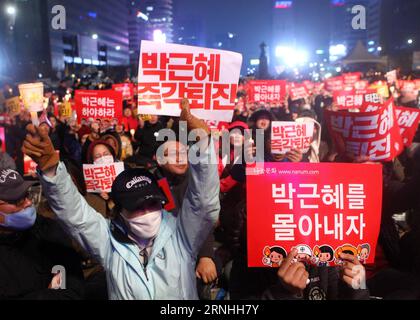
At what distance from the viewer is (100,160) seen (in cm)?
485

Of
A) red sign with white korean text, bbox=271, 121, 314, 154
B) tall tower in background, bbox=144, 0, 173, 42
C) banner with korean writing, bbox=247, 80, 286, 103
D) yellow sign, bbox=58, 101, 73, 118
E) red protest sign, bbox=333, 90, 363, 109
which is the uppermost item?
tall tower in background, bbox=144, 0, 173, 42

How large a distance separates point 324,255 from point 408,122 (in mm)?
3233

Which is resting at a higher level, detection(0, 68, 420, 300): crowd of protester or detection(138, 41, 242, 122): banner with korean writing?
detection(138, 41, 242, 122): banner with korean writing

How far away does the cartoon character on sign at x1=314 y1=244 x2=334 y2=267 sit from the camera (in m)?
2.66

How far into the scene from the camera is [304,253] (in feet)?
8.85

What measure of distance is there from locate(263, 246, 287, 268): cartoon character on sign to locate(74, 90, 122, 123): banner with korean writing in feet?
17.4

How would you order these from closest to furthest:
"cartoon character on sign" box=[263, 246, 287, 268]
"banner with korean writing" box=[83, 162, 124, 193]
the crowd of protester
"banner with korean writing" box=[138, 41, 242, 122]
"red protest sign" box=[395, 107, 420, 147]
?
the crowd of protester
"cartoon character on sign" box=[263, 246, 287, 268]
"banner with korean writing" box=[138, 41, 242, 122]
"banner with korean writing" box=[83, 162, 124, 193]
"red protest sign" box=[395, 107, 420, 147]

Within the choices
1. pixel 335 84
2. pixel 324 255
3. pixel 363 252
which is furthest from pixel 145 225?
pixel 335 84

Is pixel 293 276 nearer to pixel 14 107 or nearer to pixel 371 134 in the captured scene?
pixel 371 134

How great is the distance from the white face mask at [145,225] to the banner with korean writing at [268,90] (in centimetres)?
1088

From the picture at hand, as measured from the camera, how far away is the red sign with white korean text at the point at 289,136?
486 cm

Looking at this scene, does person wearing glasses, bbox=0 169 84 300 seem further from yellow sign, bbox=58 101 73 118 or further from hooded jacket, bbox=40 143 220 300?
yellow sign, bbox=58 101 73 118

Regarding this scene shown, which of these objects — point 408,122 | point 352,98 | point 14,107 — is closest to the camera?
point 408,122

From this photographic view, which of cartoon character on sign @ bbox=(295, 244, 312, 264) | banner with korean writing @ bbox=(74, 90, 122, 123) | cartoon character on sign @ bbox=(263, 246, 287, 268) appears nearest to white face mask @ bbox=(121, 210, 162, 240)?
cartoon character on sign @ bbox=(263, 246, 287, 268)
